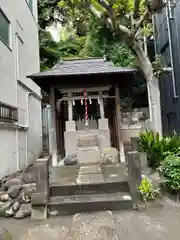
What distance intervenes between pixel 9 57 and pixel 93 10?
11.1ft

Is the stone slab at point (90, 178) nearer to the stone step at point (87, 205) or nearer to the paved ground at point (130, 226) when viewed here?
the stone step at point (87, 205)

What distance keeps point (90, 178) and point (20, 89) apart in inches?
191

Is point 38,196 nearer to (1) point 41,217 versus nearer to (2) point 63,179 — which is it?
(1) point 41,217

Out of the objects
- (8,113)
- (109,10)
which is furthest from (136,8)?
(8,113)

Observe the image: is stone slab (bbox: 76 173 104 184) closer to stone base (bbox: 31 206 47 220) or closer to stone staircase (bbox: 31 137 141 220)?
stone staircase (bbox: 31 137 141 220)

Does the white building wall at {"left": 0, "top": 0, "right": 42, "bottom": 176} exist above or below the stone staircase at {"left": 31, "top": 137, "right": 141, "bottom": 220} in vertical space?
above

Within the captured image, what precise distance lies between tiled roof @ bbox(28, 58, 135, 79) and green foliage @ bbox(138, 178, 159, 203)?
13.9 ft

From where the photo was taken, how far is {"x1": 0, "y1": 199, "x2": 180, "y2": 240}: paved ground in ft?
11.6

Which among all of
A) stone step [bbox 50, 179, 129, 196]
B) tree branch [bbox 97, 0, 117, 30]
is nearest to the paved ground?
stone step [bbox 50, 179, 129, 196]

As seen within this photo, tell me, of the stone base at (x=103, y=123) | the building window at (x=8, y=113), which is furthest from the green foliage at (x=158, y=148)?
the building window at (x=8, y=113)

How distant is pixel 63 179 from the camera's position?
5719 millimetres

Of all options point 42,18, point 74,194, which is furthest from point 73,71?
point 42,18

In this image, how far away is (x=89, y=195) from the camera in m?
4.91

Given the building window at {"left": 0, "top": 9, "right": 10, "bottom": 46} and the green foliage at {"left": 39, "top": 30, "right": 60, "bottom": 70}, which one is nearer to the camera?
the building window at {"left": 0, "top": 9, "right": 10, "bottom": 46}
